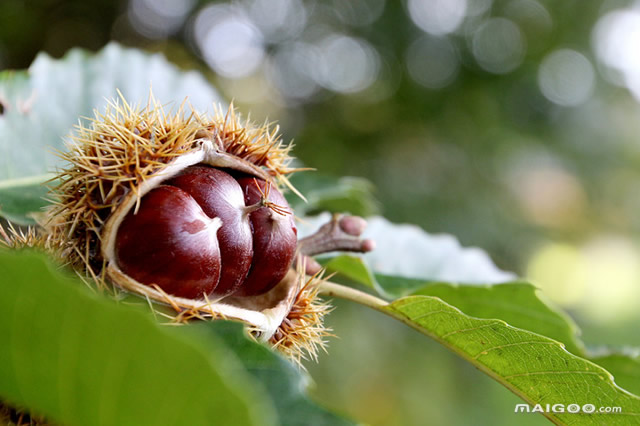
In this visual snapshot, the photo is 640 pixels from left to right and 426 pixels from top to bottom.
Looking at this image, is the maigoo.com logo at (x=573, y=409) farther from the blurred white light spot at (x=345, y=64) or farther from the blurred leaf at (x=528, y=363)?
the blurred white light spot at (x=345, y=64)

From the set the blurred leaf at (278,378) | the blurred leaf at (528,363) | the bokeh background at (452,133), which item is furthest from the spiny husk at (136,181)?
the bokeh background at (452,133)

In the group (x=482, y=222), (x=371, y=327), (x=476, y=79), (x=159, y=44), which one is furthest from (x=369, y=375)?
(x=159, y=44)

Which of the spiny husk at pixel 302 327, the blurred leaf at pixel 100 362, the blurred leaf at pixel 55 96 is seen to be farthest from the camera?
the blurred leaf at pixel 55 96

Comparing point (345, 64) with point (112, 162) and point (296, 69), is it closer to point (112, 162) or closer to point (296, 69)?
point (296, 69)

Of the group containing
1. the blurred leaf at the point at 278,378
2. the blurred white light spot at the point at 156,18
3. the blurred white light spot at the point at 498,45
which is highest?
the blurred white light spot at the point at 498,45

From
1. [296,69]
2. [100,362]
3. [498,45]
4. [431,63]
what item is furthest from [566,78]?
[100,362]

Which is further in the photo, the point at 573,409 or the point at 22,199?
the point at 22,199

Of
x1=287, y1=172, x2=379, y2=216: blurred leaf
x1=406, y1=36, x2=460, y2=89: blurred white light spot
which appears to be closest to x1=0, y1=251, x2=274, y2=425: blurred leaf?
x1=287, y1=172, x2=379, y2=216: blurred leaf
